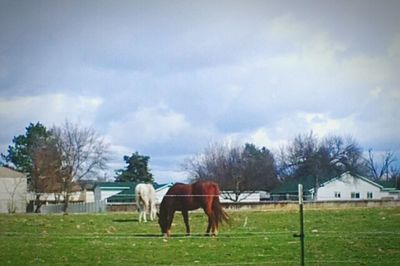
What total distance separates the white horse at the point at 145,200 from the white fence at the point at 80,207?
1.60m

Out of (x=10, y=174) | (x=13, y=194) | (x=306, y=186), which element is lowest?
(x=13, y=194)

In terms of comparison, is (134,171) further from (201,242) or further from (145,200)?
(201,242)

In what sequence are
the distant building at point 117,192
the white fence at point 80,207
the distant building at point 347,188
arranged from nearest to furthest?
the white fence at point 80,207 → the distant building at point 117,192 → the distant building at point 347,188

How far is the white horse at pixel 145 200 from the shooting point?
1792 cm

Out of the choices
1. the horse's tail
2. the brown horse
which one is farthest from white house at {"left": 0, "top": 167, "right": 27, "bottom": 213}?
the horse's tail

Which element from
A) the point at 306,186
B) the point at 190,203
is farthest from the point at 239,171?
the point at 190,203

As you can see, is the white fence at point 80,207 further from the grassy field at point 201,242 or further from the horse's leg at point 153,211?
the grassy field at point 201,242

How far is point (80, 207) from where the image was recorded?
21.3 metres

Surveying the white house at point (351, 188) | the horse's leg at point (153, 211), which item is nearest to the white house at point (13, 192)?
the horse's leg at point (153, 211)

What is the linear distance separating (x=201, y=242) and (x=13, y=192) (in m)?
12.9

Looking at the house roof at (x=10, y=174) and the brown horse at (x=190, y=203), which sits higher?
the house roof at (x=10, y=174)

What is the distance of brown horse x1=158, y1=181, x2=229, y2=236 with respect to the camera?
1440 cm

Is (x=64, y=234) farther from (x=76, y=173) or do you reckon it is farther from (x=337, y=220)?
(x=76, y=173)

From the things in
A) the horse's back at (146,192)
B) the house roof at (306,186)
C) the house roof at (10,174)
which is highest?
the house roof at (10,174)
